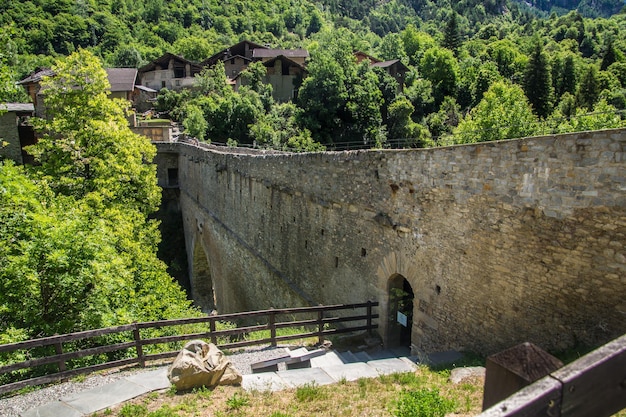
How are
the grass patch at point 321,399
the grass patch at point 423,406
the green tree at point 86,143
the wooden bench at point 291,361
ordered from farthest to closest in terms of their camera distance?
the green tree at point 86,143 → the wooden bench at point 291,361 → the grass patch at point 321,399 → the grass patch at point 423,406

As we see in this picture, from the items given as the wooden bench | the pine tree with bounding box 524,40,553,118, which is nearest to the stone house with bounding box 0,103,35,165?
the wooden bench

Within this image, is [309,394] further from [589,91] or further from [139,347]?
[589,91]

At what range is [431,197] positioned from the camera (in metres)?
8.93

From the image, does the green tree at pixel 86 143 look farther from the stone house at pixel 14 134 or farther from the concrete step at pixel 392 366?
the concrete step at pixel 392 366

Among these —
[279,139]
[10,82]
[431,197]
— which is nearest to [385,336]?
[431,197]

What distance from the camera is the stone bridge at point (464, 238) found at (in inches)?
244

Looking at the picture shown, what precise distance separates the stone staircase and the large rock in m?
0.34

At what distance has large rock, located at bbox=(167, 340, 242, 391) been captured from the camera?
6922mm

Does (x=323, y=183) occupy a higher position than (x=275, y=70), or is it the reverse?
(x=275, y=70)

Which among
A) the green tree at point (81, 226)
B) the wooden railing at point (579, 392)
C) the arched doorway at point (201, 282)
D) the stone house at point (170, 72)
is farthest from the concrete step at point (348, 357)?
the stone house at point (170, 72)

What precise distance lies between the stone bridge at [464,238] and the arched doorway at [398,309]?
0.11ft

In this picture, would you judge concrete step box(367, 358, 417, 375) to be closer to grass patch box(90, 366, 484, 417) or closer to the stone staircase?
the stone staircase

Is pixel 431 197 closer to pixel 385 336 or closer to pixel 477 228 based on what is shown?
pixel 477 228

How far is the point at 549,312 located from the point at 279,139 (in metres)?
39.1
